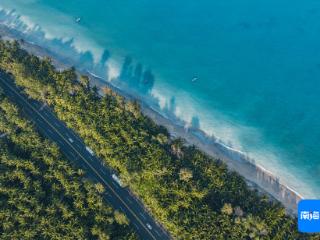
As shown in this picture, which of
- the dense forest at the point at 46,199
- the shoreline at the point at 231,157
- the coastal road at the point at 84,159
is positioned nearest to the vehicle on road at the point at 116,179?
the coastal road at the point at 84,159

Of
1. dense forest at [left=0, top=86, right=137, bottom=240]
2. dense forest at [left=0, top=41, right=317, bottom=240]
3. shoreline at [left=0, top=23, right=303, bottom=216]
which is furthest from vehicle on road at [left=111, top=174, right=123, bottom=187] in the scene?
→ shoreline at [left=0, top=23, right=303, bottom=216]

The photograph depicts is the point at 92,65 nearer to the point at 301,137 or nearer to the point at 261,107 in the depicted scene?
the point at 261,107

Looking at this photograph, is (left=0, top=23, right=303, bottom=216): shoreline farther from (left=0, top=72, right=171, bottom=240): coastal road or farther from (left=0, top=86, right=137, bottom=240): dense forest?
(left=0, top=86, right=137, bottom=240): dense forest

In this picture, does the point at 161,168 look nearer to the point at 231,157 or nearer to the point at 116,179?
the point at 116,179

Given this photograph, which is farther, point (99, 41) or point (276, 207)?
point (99, 41)

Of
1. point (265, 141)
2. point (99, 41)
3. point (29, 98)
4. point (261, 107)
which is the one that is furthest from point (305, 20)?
point (29, 98)

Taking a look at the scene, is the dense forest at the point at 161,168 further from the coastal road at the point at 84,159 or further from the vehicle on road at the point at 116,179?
the coastal road at the point at 84,159

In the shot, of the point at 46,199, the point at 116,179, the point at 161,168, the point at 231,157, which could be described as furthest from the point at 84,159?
the point at 231,157
